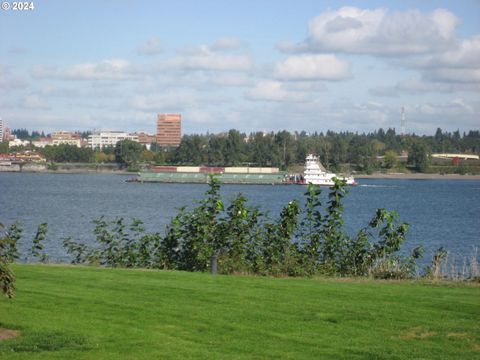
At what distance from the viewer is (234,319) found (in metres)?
13.0

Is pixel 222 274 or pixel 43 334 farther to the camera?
pixel 222 274

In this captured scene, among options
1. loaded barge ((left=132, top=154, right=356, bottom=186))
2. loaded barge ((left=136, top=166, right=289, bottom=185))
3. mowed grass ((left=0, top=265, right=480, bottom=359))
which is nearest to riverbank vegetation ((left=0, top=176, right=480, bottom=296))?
mowed grass ((left=0, top=265, right=480, bottom=359))

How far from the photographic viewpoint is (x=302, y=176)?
171m

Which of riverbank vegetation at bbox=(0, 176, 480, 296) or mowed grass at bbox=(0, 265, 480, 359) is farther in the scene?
riverbank vegetation at bbox=(0, 176, 480, 296)

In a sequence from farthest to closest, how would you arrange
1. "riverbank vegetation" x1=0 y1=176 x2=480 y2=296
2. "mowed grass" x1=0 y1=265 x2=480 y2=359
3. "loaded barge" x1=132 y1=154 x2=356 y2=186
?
"loaded barge" x1=132 y1=154 x2=356 y2=186 → "riverbank vegetation" x1=0 y1=176 x2=480 y2=296 → "mowed grass" x1=0 y1=265 x2=480 y2=359

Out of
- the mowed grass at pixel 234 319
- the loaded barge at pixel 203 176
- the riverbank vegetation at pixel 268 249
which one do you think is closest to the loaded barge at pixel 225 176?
the loaded barge at pixel 203 176

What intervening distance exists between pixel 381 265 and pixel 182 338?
9009 mm

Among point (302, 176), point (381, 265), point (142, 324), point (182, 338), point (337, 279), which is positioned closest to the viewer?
point (182, 338)

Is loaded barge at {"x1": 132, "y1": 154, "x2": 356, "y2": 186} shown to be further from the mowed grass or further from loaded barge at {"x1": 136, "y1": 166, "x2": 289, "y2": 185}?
the mowed grass

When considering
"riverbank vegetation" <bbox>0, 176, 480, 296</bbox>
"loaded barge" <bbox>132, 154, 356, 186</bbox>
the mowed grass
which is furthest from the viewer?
"loaded barge" <bbox>132, 154, 356, 186</bbox>

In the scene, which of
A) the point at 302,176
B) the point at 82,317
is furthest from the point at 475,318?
the point at 302,176

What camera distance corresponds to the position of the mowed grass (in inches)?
440

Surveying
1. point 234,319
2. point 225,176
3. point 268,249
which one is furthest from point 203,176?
point 234,319

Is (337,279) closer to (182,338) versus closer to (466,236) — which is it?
(182,338)
